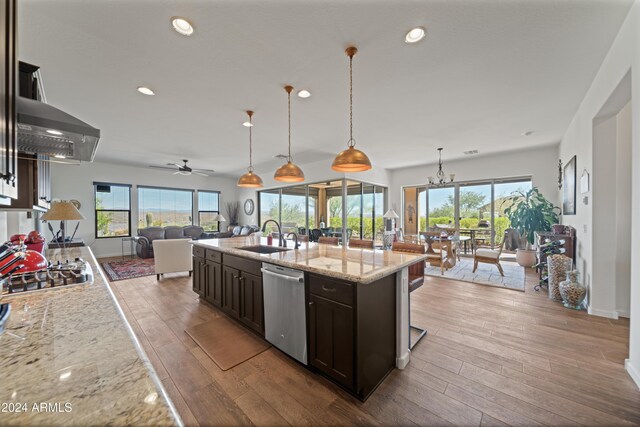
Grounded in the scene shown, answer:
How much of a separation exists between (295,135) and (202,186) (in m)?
6.16

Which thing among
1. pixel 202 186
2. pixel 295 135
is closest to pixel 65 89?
pixel 295 135

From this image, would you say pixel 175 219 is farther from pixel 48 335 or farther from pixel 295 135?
pixel 48 335

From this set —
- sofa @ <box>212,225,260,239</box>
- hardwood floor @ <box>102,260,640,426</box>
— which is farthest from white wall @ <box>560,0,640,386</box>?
sofa @ <box>212,225,260,239</box>

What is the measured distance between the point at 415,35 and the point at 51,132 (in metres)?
2.72

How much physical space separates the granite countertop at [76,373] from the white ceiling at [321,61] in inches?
82.7

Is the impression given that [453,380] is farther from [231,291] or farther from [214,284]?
[214,284]

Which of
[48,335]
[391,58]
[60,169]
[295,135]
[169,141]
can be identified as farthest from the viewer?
[60,169]

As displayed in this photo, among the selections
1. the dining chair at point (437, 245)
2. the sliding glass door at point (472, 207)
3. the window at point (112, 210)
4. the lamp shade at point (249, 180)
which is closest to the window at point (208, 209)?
the window at point (112, 210)

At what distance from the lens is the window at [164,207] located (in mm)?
7969

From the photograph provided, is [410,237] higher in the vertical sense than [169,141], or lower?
lower

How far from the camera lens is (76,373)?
2.28 ft

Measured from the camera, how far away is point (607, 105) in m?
2.54

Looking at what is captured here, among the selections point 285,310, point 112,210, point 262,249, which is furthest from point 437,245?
point 112,210

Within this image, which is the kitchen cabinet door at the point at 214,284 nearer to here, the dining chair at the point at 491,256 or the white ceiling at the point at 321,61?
the white ceiling at the point at 321,61
